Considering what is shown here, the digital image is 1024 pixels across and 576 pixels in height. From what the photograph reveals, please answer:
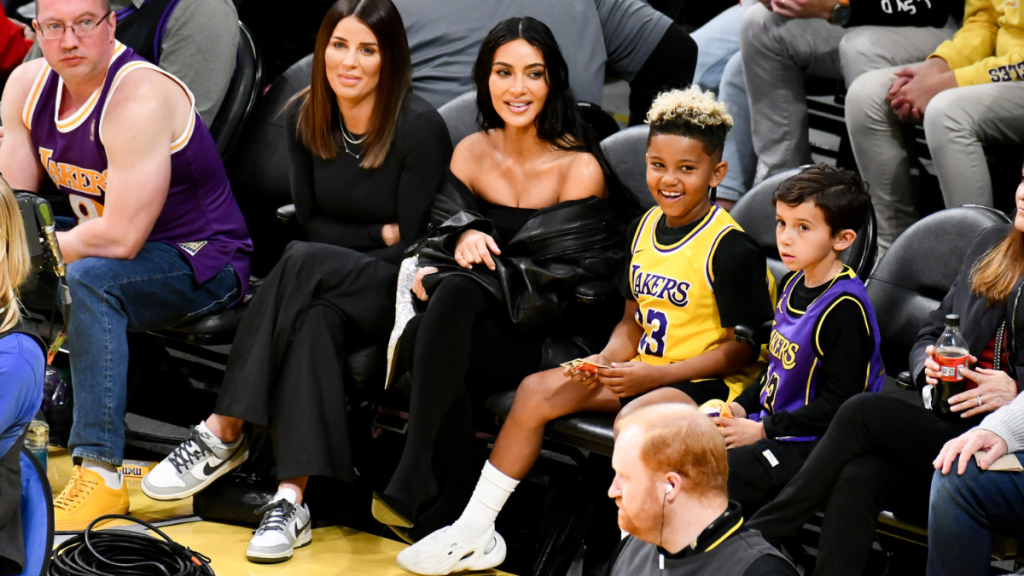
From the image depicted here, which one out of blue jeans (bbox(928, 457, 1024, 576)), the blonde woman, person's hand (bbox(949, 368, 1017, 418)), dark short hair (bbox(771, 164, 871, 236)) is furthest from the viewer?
dark short hair (bbox(771, 164, 871, 236))

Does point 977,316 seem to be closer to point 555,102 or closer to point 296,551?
point 555,102

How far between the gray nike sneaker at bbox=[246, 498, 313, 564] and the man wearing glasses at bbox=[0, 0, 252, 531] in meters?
0.48

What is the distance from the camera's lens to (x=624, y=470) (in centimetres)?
204

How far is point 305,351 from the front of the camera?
10.8ft

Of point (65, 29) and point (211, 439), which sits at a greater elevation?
point (65, 29)

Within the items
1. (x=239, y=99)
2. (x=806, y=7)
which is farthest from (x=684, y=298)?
(x=239, y=99)

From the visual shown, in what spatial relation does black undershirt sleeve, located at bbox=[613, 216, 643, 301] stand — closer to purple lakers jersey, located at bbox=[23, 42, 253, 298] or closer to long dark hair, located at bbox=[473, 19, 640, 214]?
long dark hair, located at bbox=[473, 19, 640, 214]

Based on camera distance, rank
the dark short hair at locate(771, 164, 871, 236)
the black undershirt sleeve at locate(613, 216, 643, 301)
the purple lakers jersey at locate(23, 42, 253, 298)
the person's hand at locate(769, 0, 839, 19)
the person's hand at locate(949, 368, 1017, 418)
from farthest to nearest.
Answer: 1. the person's hand at locate(769, 0, 839, 19)
2. the purple lakers jersey at locate(23, 42, 253, 298)
3. the black undershirt sleeve at locate(613, 216, 643, 301)
4. the dark short hair at locate(771, 164, 871, 236)
5. the person's hand at locate(949, 368, 1017, 418)

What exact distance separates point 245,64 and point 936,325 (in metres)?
2.45

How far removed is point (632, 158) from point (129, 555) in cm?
173

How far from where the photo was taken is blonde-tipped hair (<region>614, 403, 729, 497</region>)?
200 cm

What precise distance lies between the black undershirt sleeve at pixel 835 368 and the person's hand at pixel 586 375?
467 mm

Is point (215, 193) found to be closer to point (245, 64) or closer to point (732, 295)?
point (245, 64)

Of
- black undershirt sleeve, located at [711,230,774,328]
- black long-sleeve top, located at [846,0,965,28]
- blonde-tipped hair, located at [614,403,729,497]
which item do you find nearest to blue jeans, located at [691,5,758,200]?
black long-sleeve top, located at [846,0,965,28]
